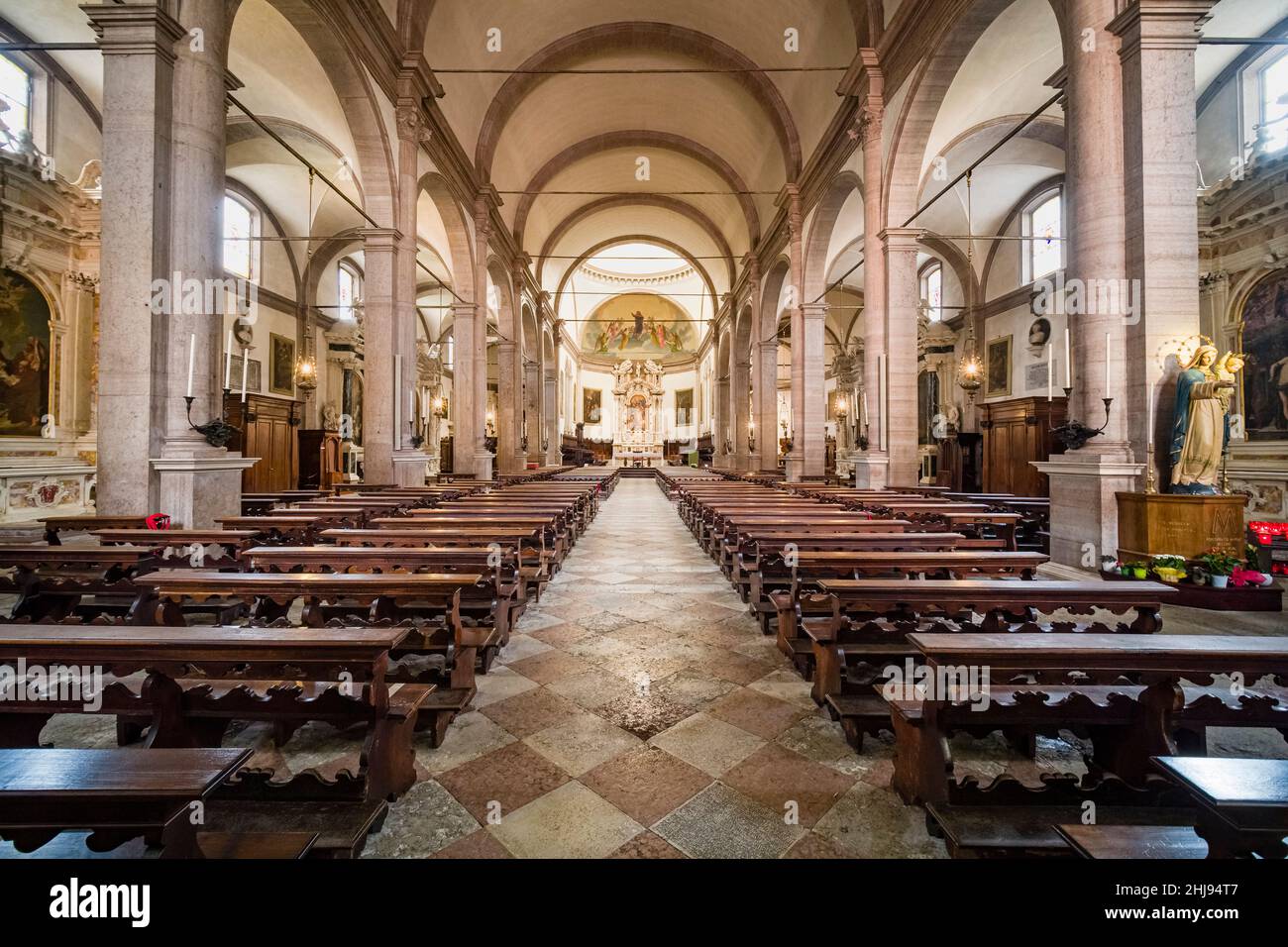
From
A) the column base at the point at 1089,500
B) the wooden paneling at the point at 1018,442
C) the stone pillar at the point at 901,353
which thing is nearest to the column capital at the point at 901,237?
the stone pillar at the point at 901,353

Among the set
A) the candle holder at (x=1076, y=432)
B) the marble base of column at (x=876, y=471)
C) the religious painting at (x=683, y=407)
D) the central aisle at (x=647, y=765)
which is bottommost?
the central aisle at (x=647, y=765)

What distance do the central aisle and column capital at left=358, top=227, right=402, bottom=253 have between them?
7706mm

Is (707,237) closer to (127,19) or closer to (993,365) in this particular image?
(993,365)

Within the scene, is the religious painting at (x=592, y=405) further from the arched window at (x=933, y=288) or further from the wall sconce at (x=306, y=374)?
the wall sconce at (x=306, y=374)

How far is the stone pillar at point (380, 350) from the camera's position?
8836mm

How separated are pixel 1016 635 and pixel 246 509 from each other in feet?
28.5

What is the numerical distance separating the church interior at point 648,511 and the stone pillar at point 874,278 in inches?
2.5

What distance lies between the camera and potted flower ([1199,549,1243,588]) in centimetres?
420

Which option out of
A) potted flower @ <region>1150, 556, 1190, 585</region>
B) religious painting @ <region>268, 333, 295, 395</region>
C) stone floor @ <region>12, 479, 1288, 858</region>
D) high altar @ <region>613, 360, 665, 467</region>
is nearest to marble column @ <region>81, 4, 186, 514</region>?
stone floor @ <region>12, 479, 1288, 858</region>

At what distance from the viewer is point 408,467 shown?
9258 mm

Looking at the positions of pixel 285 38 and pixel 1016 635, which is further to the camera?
pixel 285 38

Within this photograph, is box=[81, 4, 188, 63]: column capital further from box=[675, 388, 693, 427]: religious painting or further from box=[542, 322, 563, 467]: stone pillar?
box=[675, 388, 693, 427]: religious painting

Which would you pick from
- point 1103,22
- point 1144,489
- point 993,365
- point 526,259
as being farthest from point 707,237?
point 1144,489
